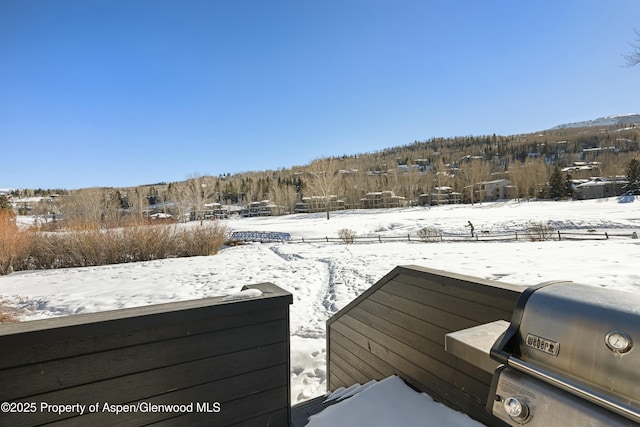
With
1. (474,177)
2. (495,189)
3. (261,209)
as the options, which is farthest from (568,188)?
(261,209)

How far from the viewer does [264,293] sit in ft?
6.72

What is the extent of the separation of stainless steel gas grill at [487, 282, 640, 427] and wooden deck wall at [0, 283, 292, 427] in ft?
4.24

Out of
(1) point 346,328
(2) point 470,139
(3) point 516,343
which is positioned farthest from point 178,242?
(2) point 470,139

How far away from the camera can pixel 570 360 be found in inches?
39.2

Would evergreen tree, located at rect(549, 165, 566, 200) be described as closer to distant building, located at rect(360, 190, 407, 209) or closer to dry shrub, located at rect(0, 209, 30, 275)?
distant building, located at rect(360, 190, 407, 209)

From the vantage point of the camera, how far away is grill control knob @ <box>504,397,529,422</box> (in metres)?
1.07

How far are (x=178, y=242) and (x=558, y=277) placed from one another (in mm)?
16506

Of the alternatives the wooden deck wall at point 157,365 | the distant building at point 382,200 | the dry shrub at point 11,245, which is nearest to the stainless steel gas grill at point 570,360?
the wooden deck wall at point 157,365

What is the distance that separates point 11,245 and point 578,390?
1862cm

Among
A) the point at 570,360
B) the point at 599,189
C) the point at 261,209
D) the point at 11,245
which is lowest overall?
the point at 261,209

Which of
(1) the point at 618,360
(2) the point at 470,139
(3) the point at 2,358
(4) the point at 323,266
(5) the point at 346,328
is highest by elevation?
(2) the point at 470,139

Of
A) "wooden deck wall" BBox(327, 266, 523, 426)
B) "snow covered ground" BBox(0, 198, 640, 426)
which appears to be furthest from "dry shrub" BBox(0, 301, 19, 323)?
"wooden deck wall" BBox(327, 266, 523, 426)

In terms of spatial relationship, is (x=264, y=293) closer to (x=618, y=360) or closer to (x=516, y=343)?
(x=516, y=343)

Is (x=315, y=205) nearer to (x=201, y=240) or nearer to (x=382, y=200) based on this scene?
(x=382, y=200)
